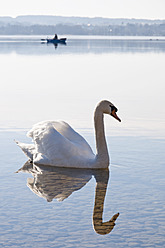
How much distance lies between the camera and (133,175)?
964 cm

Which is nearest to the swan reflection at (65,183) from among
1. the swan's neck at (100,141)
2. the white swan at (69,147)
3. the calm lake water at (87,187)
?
the calm lake water at (87,187)

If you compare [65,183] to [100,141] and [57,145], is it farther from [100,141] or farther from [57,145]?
[100,141]

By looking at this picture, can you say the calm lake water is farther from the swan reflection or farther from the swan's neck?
the swan's neck

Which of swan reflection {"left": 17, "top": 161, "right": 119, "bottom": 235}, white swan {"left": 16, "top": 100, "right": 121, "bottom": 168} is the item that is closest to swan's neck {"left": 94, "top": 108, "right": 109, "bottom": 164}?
white swan {"left": 16, "top": 100, "right": 121, "bottom": 168}

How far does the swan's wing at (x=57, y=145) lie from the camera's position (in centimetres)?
1013

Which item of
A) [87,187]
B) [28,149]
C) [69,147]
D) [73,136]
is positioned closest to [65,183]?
[87,187]

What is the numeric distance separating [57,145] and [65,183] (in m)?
1.05

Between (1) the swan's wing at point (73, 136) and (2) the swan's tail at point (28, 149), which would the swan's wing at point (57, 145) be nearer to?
(1) the swan's wing at point (73, 136)

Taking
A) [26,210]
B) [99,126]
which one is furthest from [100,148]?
[26,210]

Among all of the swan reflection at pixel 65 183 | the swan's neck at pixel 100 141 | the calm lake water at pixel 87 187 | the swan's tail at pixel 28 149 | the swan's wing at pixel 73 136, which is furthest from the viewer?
the swan's tail at pixel 28 149

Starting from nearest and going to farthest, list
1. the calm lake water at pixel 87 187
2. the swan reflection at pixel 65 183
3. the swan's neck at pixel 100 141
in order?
the calm lake water at pixel 87 187 → the swan reflection at pixel 65 183 → the swan's neck at pixel 100 141

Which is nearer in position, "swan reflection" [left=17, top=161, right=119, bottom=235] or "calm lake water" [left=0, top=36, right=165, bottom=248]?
"calm lake water" [left=0, top=36, right=165, bottom=248]

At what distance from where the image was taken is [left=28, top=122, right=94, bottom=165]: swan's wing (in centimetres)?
1013

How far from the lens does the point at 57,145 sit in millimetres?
10109
